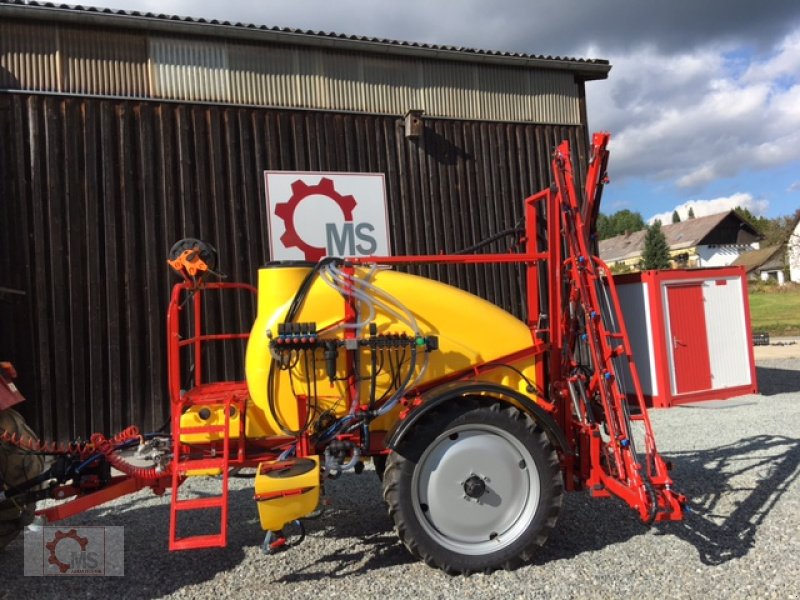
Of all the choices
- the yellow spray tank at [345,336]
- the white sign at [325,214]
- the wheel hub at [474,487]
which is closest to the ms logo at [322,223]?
the white sign at [325,214]

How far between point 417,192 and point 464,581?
20.8 feet

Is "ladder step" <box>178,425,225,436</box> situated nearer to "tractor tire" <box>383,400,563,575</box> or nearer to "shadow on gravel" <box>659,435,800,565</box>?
"tractor tire" <box>383,400,563,575</box>

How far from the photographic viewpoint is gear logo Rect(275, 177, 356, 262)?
8.10 metres

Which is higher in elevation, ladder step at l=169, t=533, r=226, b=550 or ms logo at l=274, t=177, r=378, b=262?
ms logo at l=274, t=177, r=378, b=262

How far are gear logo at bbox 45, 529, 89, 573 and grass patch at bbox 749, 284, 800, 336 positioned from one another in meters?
22.1

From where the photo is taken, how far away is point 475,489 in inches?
136

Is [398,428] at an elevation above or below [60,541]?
above

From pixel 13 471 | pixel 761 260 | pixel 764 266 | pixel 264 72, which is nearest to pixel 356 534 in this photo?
pixel 13 471

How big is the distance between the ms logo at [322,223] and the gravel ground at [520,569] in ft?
12.7

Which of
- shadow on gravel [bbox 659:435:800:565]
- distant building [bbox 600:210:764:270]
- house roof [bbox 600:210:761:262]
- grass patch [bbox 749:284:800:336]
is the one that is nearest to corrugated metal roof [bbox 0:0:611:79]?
shadow on gravel [bbox 659:435:800:565]

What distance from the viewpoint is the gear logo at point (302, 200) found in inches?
319

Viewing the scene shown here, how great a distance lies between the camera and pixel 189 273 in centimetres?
387

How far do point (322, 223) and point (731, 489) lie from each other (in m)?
5.74

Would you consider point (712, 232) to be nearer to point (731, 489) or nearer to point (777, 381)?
point (777, 381)
